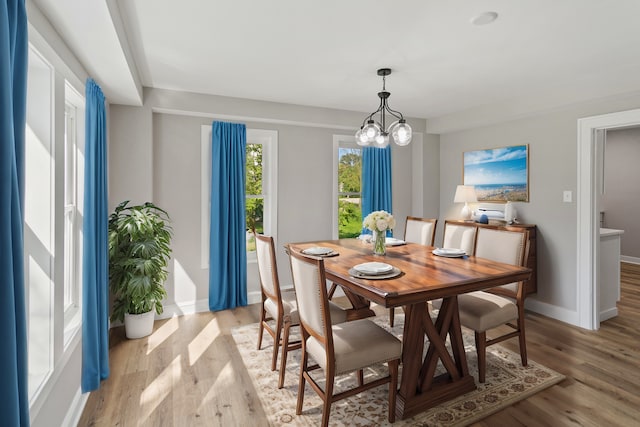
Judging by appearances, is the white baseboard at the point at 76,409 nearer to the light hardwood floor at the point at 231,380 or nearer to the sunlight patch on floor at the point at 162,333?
the light hardwood floor at the point at 231,380

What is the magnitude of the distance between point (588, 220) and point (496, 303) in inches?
69.5

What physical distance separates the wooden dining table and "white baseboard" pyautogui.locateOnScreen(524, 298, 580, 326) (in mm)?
1958

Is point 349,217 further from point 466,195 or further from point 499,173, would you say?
point 499,173

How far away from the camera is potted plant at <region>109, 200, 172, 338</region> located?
3.13 meters

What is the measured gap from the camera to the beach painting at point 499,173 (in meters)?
4.22

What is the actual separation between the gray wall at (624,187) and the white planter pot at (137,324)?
25.8 ft

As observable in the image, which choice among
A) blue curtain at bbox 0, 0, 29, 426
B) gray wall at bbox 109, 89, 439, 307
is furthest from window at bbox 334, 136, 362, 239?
blue curtain at bbox 0, 0, 29, 426

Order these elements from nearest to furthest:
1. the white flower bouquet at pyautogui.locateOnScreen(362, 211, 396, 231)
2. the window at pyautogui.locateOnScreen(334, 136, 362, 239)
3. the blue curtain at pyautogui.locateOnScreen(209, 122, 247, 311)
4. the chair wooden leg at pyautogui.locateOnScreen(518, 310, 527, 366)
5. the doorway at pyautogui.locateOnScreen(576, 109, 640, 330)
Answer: the chair wooden leg at pyautogui.locateOnScreen(518, 310, 527, 366) < the white flower bouquet at pyautogui.locateOnScreen(362, 211, 396, 231) < the doorway at pyautogui.locateOnScreen(576, 109, 640, 330) < the blue curtain at pyautogui.locateOnScreen(209, 122, 247, 311) < the window at pyautogui.locateOnScreen(334, 136, 362, 239)

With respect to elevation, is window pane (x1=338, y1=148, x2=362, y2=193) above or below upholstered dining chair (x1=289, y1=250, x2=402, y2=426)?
above

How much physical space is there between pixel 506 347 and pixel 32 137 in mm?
3758

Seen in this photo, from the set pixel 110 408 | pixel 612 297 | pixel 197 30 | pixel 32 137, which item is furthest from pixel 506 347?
pixel 32 137

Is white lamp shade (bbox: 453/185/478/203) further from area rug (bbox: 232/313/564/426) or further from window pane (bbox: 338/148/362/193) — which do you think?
area rug (bbox: 232/313/564/426)

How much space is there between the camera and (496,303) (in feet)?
8.82

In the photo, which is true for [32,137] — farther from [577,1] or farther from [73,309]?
[577,1]
